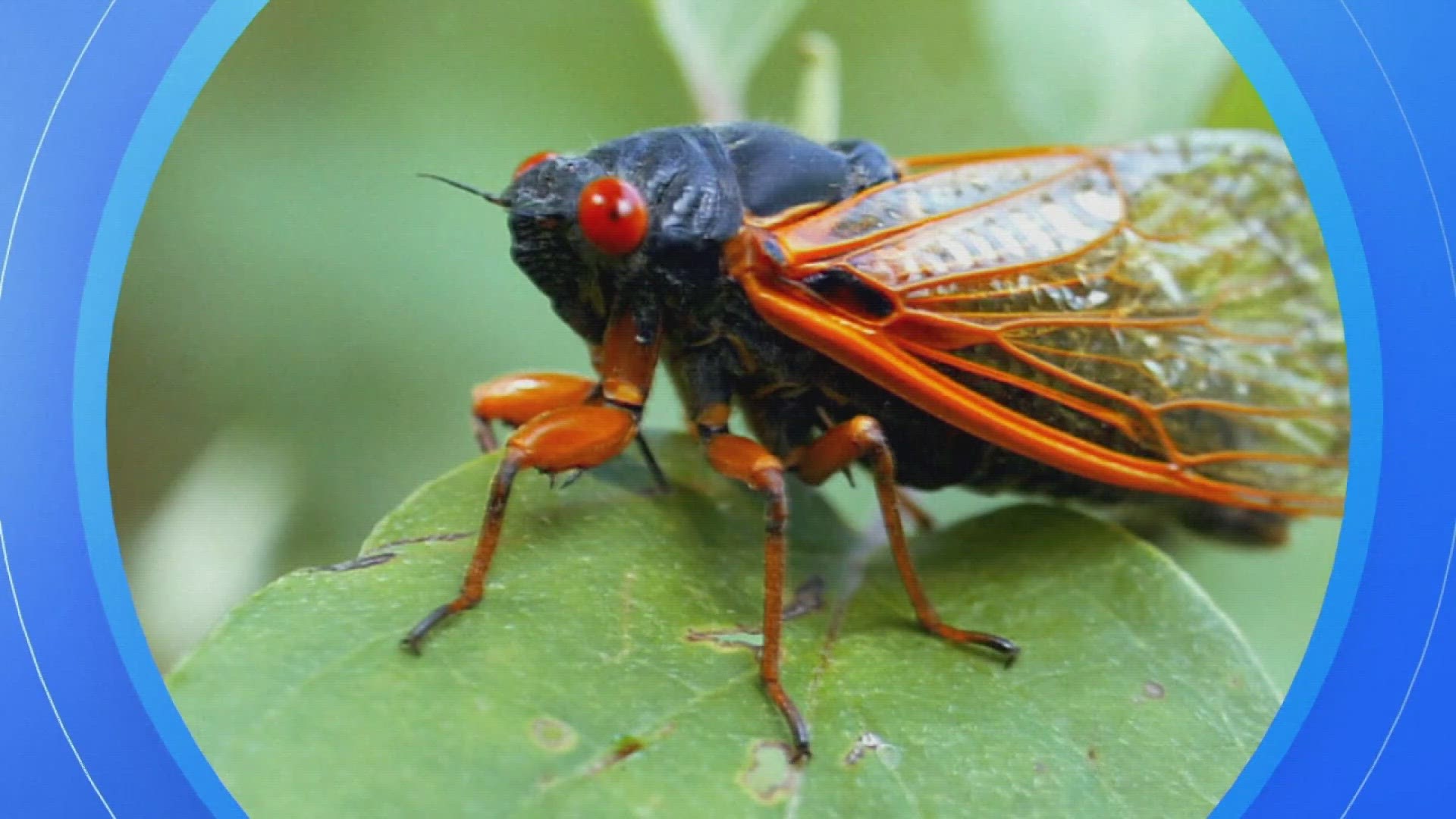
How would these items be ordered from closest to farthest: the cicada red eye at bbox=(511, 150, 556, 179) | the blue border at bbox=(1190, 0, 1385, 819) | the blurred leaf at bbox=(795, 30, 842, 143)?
the blue border at bbox=(1190, 0, 1385, 819) → the cicada red eye at bbox=(511, 150, 556, 179) → the blurred leaf at bbox=(795, 30, 842, 143)

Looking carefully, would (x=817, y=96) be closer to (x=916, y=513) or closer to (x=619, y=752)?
(x=916, y=513)

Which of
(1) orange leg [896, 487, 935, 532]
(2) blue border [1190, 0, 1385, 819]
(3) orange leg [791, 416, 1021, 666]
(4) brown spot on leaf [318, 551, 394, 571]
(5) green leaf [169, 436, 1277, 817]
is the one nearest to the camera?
(5) green leaf [169, 436, 1277, 817]

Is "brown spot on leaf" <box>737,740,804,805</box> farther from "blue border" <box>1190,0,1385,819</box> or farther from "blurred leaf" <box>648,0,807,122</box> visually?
"blurred leaf" <box>648,0,807,122</box>

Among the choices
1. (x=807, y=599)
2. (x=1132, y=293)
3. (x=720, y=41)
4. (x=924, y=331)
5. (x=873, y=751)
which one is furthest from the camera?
(x=720, y=41)

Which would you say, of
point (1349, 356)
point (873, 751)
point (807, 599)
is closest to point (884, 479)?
point (807, 599)

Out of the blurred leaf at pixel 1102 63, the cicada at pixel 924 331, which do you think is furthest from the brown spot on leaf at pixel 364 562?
the blurred leaf at pixel 1102 63

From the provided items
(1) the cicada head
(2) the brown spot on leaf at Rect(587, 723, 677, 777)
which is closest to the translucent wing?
(1) the cicada head

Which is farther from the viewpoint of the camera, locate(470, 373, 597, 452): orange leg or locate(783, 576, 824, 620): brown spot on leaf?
locate(470, 373, 597, 452): orange leg

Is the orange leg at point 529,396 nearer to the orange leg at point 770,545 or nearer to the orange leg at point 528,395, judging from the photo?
the orange leg at point 528,395
